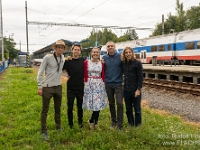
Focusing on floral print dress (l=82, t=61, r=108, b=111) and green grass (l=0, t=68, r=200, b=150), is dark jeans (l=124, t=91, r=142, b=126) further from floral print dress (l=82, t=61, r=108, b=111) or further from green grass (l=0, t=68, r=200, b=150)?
floral print dress (l=82, t=61, r=108, b=111)

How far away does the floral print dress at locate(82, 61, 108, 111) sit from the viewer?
5.20 metres

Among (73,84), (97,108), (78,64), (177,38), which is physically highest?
(177,38)

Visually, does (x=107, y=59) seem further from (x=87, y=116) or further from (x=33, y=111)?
(x=33, y=111)

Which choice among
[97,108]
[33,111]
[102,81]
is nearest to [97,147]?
[97,108]

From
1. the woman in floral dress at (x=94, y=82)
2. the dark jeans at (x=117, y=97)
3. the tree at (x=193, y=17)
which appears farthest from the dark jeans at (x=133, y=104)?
the tree at (x=193, y=17)

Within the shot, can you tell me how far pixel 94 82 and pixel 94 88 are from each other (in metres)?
0.13

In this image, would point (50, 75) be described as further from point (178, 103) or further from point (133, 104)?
point (178, 103)

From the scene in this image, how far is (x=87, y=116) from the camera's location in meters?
6.63

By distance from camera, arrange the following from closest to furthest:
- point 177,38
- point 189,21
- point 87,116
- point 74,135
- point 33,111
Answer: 1. point 74,135
2. point 87,116
3. point 33,111
4. point 177,38
5. point 189,21

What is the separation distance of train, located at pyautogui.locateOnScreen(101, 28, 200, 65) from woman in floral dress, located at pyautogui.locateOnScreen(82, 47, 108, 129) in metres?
15.0

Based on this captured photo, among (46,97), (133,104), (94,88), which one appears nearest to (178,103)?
(133,104)

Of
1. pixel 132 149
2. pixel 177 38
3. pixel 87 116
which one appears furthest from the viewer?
pixel 177 38

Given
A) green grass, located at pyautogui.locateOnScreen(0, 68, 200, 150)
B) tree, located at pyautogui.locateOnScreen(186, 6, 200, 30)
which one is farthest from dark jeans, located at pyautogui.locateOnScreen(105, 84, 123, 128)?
tree, located at pyautogui.locateOnScreen(186, 6, 200, 30)

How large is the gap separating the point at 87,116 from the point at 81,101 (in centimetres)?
142
